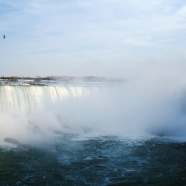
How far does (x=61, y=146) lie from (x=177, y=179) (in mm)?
8630

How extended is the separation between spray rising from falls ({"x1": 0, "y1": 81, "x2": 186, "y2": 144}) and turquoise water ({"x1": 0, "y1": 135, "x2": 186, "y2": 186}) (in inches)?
140

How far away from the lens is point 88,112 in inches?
1374

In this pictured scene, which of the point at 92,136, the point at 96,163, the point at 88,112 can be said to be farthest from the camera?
the point at 88,112

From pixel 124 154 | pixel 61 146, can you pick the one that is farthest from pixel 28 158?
pixel 124 154

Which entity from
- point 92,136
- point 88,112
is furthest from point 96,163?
point 88,112

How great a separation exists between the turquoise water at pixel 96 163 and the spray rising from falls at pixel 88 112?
11.7 feet

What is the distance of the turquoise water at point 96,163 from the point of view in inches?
566

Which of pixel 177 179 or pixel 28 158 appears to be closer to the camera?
pixel 177 179

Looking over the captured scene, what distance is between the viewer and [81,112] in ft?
114

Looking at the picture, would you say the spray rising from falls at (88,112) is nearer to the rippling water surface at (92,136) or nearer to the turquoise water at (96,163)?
the rippling water surface at (92,136)

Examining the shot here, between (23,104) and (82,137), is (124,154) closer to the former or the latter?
(82,137)

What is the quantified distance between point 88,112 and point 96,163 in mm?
18066

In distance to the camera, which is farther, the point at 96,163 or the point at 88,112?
the point at 88,112

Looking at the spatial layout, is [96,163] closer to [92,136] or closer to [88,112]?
[92,136]
